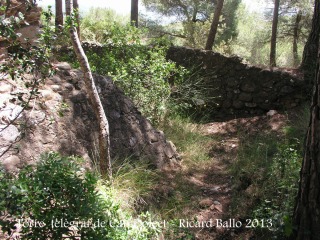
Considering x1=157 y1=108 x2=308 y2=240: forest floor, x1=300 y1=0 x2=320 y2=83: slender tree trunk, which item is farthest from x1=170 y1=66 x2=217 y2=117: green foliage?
x1=300 y1=0 x2=320 y2=83: slender tree trunk

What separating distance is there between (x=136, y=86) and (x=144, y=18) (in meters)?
11.6

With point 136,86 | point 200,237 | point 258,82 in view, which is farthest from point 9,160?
point 258,82

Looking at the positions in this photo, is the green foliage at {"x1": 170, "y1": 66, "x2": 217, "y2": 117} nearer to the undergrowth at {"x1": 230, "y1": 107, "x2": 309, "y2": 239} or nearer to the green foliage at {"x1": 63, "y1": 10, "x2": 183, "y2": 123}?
the green foliage at {"x1": 63, "y1": 10, "x2": 183, "y2": 123}

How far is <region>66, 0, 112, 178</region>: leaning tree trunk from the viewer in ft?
10.2

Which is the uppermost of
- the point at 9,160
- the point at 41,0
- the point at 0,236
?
the point at 41,0

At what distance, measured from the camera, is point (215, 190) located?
3.97 meters

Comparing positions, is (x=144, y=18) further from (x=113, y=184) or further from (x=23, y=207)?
(x=23, y=207)

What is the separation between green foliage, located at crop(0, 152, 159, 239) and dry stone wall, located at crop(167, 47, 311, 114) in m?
4.84

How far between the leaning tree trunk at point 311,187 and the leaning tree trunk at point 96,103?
6.25ft

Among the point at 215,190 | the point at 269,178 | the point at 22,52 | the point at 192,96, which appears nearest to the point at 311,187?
the point at 269,178

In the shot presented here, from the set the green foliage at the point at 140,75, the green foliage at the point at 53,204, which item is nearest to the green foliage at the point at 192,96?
the green foliage at the point at 140,75

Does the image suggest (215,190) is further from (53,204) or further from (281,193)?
(53,204)

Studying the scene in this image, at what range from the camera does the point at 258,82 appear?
6840mm

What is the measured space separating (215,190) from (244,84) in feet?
11.9
